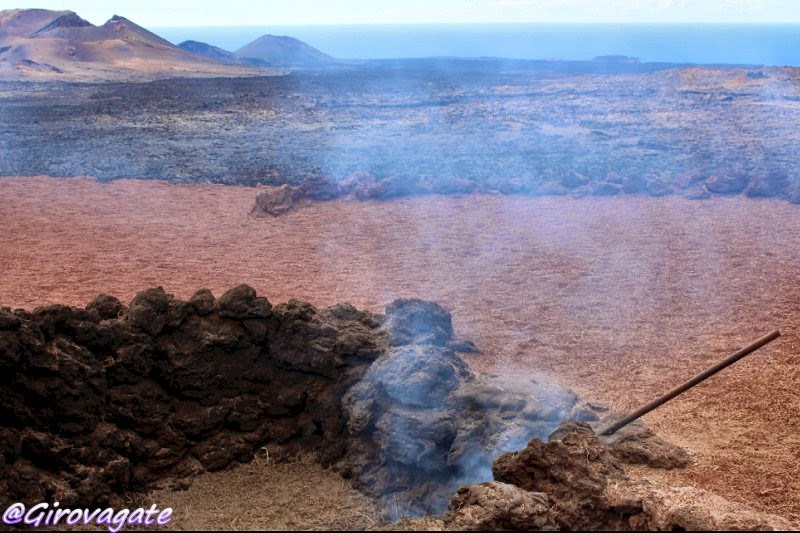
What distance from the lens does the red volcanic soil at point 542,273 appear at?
6285 mm

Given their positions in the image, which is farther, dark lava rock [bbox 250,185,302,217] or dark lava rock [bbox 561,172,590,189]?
dark lava rock [bbox 561,172,590,189]

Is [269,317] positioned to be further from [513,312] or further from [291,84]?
[291,84]

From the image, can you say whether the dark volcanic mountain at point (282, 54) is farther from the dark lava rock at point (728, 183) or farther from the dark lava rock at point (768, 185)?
the dark lava rock at point (768, 185)

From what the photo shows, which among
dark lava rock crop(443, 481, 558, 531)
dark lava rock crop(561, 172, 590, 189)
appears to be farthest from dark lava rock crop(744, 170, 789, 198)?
dark lava rock crop(443, 481, 558, 531)

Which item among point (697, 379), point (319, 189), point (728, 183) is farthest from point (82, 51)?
point (697, 379)

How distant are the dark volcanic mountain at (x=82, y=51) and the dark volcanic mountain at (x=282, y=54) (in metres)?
7.79

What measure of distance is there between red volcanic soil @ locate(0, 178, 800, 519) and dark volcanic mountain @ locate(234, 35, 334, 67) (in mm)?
41422

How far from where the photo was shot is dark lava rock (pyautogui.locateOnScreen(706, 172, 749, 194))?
13742 mm

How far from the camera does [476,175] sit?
1502cm

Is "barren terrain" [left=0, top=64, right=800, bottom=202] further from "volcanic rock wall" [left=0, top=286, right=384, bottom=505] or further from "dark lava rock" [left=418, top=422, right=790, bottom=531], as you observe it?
"dark lava rock" [left=418, top=422, right=790, bottom=531]

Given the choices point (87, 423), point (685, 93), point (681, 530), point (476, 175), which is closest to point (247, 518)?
point (87, 423)

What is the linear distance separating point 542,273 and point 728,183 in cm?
569

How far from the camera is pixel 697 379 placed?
4582 millimetres

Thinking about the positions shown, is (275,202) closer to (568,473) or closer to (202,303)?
(202,303)
